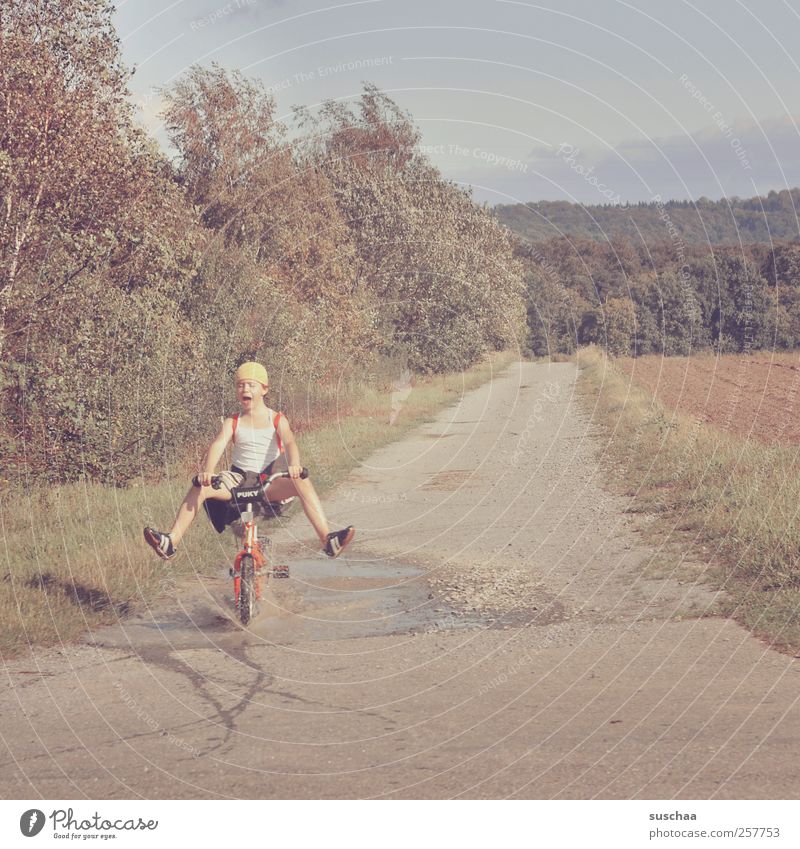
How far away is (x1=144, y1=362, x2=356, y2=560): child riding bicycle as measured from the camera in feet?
23.3

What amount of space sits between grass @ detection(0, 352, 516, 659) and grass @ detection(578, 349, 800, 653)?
593cm

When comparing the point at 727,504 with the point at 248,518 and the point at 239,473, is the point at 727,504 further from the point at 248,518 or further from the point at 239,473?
the point at 239,473

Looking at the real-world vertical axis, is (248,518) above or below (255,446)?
below

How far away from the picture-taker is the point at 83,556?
11602 millimetres

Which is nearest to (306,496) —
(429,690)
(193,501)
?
(193,501)

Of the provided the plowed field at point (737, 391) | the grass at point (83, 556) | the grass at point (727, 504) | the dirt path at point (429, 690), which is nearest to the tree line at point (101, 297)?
the grass at point (83, 556)

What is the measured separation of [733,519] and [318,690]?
7.11 metres

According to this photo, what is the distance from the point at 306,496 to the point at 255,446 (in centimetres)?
56

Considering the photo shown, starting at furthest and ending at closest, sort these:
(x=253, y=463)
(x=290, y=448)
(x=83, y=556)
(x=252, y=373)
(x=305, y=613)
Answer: (x=83, y=556)
(x=305, y=613)
(x=253, y=463)
(x=290, y=448)
(x=252, y=373)

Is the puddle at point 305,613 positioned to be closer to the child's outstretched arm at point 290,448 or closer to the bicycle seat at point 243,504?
the bicycle seat at point 243,504

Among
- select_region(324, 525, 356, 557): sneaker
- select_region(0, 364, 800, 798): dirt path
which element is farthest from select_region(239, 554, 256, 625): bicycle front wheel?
select_region(324, 525, 356, 557): sneaker

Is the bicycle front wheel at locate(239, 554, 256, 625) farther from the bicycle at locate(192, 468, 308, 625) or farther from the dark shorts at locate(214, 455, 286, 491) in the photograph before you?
the dark shorts at locate(214, 455, 286, 491)

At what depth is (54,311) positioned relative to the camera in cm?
1364

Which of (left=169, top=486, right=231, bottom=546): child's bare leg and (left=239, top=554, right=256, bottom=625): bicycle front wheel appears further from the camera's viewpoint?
(left=239, top=554, right=256, bottom=625): bicycle front wheel
